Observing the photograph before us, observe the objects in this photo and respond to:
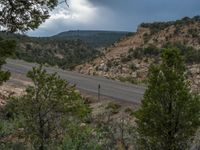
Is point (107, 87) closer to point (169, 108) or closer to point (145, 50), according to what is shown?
point (145, 50)

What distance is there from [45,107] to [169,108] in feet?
12.6

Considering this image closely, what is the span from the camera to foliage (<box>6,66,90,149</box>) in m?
17.0

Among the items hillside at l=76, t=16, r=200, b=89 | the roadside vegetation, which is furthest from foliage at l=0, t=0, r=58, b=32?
hillside at l=76, t=16, r=200, b=89

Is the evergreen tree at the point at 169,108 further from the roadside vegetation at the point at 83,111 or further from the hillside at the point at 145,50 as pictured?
the hillside at the point at 145,50

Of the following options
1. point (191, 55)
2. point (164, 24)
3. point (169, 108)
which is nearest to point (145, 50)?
point (191, 55)

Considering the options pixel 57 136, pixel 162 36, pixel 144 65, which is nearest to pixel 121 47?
pixel 162 36

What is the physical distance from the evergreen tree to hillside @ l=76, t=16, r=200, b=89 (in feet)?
85.5

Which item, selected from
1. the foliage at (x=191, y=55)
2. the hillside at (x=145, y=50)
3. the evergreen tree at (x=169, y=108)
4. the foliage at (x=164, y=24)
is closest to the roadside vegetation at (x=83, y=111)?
the evergreen tree at (x=169, y=108)

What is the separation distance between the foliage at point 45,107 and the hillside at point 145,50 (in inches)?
983

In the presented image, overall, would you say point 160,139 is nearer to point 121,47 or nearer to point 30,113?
point 30,113

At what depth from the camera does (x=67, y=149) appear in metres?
14.2

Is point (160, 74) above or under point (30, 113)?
above

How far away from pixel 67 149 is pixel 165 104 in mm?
3112

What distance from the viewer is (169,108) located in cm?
1580
